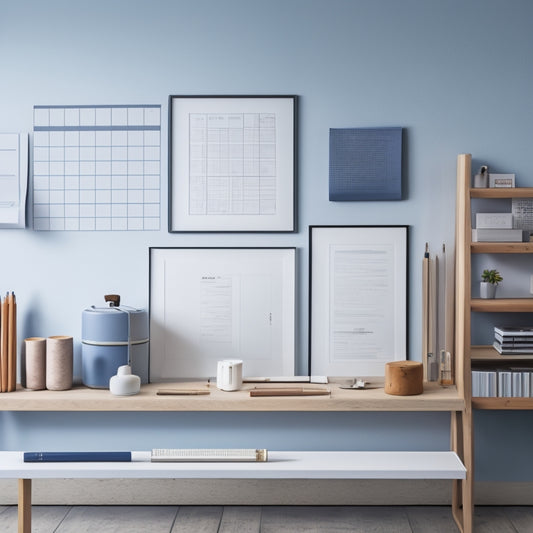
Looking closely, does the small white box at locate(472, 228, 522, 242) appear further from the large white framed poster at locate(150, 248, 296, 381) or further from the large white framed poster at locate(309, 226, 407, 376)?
the large white framed poster at locate(150, 248, 296, 381)

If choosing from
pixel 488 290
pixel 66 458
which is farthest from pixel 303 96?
pixel 66 458

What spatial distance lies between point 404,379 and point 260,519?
33.4 inches

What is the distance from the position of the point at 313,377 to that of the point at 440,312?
0.62 m

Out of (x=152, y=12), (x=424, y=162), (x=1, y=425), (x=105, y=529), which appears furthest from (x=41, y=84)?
(x=105, y=529)

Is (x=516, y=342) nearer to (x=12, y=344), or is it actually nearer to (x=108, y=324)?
(x=108, y=324)

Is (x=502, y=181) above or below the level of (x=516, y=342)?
above

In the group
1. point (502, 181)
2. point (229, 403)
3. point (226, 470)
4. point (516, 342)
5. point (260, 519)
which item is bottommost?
point (260, 519)

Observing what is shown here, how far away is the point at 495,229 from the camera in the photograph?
2430mm

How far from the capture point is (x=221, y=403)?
2.32 m

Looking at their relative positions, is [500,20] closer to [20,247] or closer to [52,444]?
[20,247]

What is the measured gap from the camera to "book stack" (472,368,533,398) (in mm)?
2385

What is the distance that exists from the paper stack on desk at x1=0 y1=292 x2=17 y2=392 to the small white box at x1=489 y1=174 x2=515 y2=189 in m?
2.05

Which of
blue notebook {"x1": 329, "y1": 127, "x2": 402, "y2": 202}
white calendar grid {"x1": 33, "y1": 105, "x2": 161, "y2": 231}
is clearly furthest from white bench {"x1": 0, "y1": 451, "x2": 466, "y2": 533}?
blue notebook {"x1": 329, "y1": 127, "x2": 402, "y2": 202}

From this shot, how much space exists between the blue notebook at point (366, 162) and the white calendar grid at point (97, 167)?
30.7 inches
